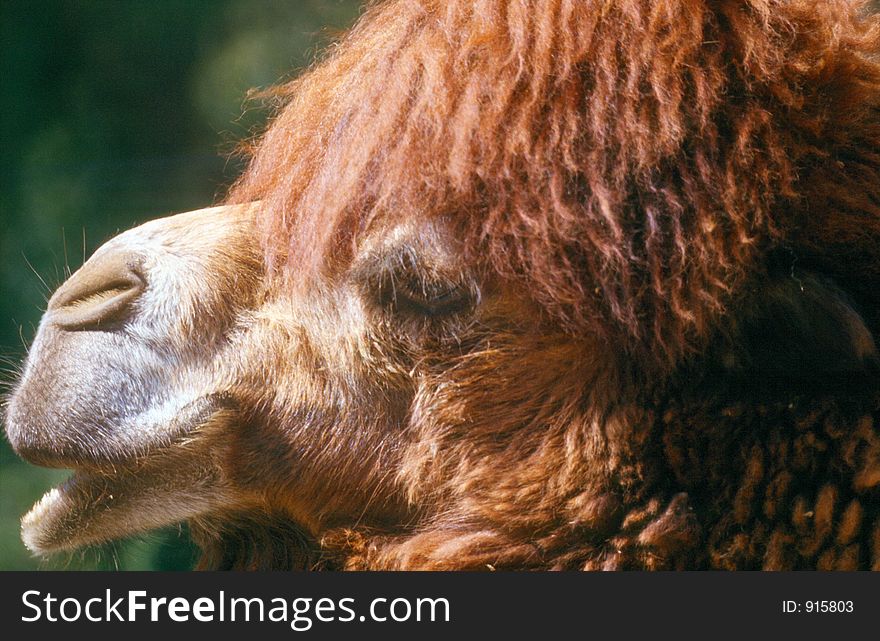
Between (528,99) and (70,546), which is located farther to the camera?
(70,546)

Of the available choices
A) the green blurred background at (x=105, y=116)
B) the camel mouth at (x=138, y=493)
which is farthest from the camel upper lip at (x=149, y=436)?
the green blurred background at (x=105, y=116)

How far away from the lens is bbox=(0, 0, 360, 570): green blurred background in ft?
8.57

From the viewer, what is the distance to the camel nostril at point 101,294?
134cm

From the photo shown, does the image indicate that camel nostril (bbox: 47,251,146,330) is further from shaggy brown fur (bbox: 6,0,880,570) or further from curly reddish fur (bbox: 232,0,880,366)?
curly reddish fur (bbox: 232,0,880,366)

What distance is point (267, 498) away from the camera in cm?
135

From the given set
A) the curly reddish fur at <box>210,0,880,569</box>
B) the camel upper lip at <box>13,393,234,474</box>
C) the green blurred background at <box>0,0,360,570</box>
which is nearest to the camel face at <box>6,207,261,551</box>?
the camel upper lip at <box>13,393,234,474</box>

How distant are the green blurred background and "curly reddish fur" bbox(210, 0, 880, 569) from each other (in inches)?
56.9

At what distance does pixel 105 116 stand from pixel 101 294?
4.94 ft

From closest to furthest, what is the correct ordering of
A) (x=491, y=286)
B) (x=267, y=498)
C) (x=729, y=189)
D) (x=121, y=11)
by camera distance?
(x=729, y=189), (x=491, y=286), (x=267, y=498), (x=121, y=11)

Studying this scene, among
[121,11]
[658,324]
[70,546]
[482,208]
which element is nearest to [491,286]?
[482,208]

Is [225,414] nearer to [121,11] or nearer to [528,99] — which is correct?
[528,99]

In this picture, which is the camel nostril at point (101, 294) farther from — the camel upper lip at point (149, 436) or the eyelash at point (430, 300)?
the eyelash at point (430, 300)

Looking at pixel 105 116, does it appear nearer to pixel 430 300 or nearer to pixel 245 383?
pixel 245 383

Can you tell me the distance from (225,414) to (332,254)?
26 centimetres
